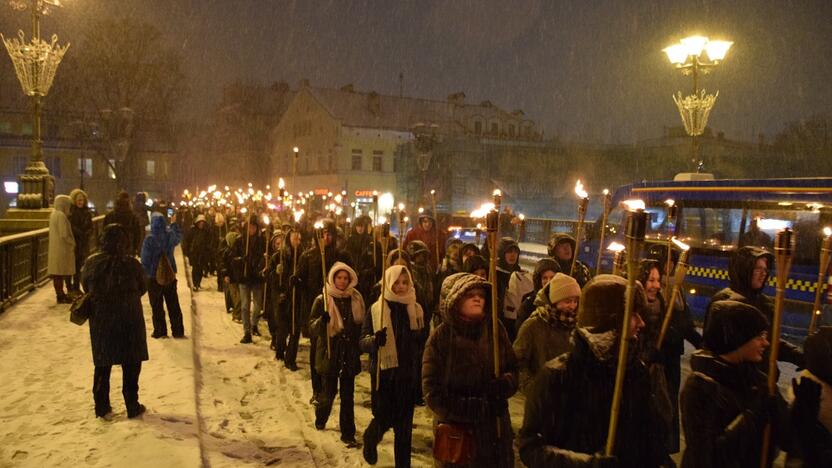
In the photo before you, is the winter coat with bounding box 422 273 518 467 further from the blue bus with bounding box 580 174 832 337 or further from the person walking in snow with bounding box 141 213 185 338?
the blue bus with bounding box 580 174 832 337

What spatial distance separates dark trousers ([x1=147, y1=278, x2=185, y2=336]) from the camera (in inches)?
364

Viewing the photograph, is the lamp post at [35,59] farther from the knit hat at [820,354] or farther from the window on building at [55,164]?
the window on building at [55,164]

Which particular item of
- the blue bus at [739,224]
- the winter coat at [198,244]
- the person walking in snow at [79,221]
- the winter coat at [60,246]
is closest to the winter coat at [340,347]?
the blue bus at [739,224]

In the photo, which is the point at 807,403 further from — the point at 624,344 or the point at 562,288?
the point at 562,288

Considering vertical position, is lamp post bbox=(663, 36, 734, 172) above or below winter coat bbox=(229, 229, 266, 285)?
above

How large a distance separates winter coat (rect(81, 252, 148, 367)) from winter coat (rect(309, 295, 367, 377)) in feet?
5.29

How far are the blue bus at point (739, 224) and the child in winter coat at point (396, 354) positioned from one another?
221 inches

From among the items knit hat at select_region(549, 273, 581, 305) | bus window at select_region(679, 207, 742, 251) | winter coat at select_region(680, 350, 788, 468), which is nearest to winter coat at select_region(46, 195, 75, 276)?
knit hat at select_region(549, 273, 581, 305)

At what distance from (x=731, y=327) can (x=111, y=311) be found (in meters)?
5.05

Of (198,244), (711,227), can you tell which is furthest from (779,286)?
(198,244)

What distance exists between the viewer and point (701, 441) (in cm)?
281

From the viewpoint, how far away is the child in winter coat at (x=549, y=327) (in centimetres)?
443

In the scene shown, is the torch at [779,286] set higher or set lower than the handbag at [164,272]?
higher

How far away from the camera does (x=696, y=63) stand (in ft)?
49.1
